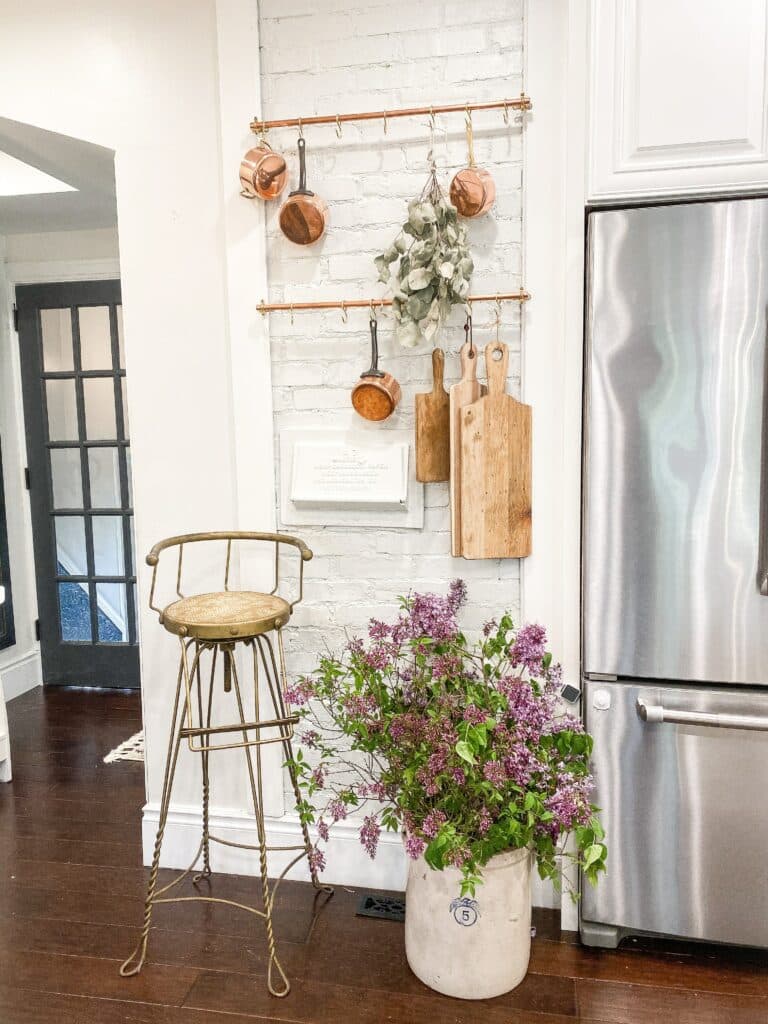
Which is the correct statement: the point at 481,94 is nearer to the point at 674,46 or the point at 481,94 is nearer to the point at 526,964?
the point at 674,46

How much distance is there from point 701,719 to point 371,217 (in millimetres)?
1413

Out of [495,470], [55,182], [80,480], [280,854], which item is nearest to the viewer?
[495,470]

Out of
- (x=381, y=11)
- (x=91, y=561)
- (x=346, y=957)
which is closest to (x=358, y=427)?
(x=381, y=11)

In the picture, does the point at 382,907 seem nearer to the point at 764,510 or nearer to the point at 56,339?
the point at 764,510

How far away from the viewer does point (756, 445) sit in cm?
170

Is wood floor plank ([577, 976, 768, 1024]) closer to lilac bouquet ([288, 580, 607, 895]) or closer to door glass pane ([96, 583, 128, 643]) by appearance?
lilac bouquet ([288, 580, 607, 895])

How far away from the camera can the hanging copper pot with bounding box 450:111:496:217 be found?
73.8 inches

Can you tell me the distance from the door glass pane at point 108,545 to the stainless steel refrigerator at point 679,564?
262cm

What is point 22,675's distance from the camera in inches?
151

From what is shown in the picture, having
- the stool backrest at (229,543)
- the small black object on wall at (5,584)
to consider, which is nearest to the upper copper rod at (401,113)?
the stool backrest at (229,543)

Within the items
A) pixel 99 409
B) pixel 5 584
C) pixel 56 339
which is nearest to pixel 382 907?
pixel 5 584

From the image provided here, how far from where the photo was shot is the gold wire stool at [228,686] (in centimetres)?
180

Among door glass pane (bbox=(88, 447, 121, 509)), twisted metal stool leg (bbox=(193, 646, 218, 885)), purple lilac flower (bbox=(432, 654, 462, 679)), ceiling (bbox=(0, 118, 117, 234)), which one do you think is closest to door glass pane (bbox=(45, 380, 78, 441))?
door glass pane (bbox=(88, 447, 121, 509))

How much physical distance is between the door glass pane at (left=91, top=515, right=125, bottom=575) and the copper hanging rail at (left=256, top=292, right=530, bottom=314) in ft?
6.82
